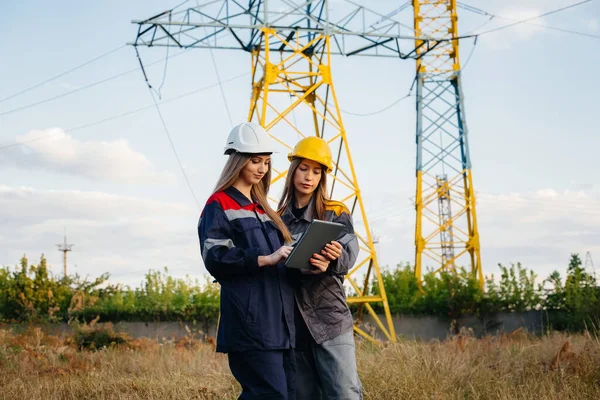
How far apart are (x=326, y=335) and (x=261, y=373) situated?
603mm

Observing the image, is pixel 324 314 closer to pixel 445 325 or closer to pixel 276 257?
pixel 276 257

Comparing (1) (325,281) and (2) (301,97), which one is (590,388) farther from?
(2) (301,97)

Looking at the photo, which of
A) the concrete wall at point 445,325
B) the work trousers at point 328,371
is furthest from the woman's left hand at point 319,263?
the concrete wall at point 445,325

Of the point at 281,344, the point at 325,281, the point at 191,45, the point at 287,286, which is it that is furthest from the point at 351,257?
the point at 191,45

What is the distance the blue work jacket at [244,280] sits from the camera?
3.35 metres

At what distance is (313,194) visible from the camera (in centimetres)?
416

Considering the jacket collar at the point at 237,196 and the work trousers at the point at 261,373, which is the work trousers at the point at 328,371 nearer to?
the work trousers at the point at 261,373

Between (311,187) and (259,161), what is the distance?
0.48 m

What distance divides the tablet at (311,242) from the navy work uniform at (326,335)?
21 centimetres

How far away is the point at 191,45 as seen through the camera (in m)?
12.2

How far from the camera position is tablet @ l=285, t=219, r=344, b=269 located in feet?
11.3

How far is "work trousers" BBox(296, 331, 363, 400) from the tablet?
0.54 m

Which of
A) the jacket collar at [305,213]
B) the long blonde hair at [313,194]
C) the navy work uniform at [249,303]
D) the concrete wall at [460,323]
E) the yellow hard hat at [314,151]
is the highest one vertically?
the yellow hard hat at [314,151]

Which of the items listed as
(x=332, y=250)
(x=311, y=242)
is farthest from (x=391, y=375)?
(x=311, y=242)
